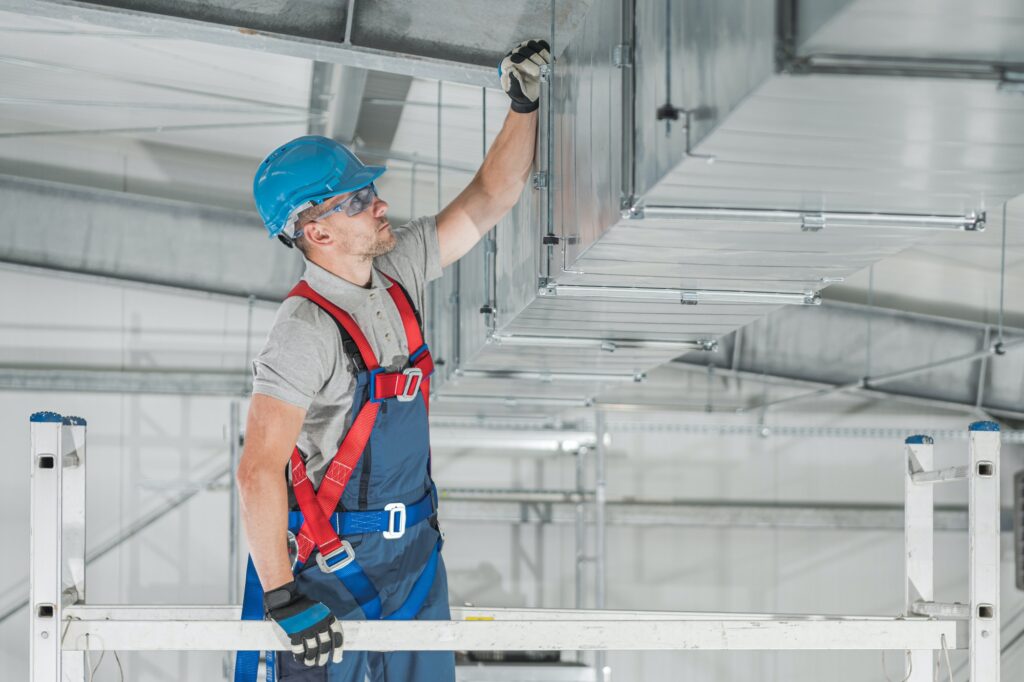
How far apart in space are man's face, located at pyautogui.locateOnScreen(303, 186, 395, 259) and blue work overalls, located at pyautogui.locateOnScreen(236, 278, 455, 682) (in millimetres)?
135

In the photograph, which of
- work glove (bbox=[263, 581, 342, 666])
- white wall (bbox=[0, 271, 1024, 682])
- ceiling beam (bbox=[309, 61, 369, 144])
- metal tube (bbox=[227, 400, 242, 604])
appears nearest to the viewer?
work glove (bbox=[263, 581, 342, 666])

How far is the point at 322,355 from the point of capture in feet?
8.14

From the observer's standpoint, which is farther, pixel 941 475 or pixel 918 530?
pixel 918 530

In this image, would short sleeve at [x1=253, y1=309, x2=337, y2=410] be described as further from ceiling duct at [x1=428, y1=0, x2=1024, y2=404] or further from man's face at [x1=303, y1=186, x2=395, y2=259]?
ceiling duct at [x1=428, y1=0, x2=1024, y2=404]

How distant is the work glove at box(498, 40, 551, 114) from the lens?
9.49ft

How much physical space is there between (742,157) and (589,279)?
3.77 ft

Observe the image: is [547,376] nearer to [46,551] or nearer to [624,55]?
[46,551]

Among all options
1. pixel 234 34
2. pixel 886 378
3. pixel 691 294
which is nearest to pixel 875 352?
pixel 886 378

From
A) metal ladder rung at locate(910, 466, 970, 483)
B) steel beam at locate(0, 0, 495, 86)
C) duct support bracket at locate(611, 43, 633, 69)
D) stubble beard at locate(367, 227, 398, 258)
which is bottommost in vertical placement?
metal ladder rung at locate(910, 466, 970, 483)

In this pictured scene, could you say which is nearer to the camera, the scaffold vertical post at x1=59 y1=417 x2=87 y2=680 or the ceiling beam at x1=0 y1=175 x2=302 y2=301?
the scaffold vertical post at x1=59 y1=417 x2=87 y2=680

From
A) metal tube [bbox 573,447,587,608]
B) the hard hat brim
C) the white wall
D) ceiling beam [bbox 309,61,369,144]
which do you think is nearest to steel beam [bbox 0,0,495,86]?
the hard hat brim

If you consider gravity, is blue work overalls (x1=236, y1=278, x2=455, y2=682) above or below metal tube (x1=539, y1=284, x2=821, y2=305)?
below

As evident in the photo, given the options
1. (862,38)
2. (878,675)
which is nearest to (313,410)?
(862,38)

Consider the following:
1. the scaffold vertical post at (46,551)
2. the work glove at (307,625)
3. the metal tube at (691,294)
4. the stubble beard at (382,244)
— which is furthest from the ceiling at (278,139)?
the scaffold vertical post at (46,551)
